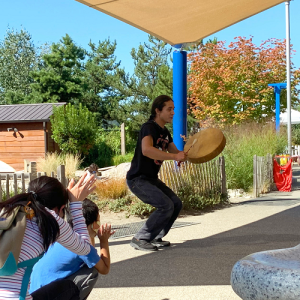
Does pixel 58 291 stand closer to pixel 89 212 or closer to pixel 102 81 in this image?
pixel 89 212

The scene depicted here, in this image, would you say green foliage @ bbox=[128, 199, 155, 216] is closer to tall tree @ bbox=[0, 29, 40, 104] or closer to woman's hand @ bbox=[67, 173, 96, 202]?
woman's hand @ bbox=[67, 173, 96, 202]

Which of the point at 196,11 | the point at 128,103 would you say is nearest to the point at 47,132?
the point at 128,103

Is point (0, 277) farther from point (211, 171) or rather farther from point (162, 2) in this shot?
point (211, 171)

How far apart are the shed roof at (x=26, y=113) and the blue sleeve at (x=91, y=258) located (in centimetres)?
2068

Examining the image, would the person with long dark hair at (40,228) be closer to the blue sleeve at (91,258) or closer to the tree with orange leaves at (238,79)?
the blue sleeve at (91,258)

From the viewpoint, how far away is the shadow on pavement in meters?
4.32

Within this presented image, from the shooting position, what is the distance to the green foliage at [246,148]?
495 inches

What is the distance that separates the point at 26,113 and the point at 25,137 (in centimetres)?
135

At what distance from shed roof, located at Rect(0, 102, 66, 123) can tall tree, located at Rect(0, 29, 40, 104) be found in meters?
20.9

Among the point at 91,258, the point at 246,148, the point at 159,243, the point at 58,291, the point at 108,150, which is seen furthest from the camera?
the point at 108,150

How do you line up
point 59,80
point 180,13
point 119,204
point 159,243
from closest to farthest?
point 159,243
point 180,13
point 119,204
point 59,80

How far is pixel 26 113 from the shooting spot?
24.3 metres

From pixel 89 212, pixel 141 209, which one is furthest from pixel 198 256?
pixel 141 209

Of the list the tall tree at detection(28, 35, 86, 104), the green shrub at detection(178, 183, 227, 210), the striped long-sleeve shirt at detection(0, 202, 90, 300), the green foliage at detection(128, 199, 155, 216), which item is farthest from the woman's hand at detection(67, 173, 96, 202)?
the tall tree at detection(28, 35, 86, 104)
